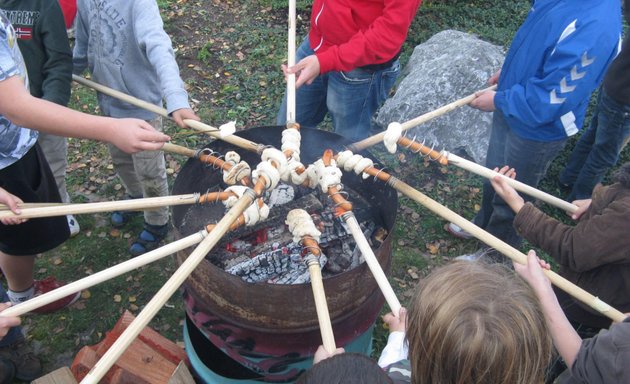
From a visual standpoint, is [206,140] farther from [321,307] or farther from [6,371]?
[321,307]

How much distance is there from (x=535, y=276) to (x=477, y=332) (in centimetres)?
83

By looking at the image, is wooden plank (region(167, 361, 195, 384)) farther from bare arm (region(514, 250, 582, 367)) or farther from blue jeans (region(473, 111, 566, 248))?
blue jeans (region(473, 111, 566, 248))

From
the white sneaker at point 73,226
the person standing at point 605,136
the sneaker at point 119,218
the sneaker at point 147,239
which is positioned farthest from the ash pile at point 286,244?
the person standing at point 605,136

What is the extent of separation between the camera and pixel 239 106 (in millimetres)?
6070

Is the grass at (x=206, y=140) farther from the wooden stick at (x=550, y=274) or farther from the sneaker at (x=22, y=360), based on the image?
the wooden stick at (x=550, y=274)

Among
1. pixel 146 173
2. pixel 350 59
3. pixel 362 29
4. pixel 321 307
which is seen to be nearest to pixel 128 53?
pixel 146 173

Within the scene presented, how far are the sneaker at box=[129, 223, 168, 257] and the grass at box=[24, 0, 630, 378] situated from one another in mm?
138

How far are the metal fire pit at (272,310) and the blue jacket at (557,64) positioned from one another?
1253 mm

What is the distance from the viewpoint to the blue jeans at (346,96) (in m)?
3.96

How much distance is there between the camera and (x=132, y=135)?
2.53m

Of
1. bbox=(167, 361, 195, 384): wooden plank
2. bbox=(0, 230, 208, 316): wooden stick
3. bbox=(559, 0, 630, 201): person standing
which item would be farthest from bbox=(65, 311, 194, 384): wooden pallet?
bbox=(559, 0, 630, 201): person standing

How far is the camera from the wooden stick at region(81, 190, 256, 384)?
1.83 meters

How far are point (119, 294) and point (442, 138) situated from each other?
3744mm

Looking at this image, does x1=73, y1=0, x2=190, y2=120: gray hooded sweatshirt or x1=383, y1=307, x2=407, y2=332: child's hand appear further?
x1=73, y1=0, x2=190, y2=120: gray hooded sweatshirt
